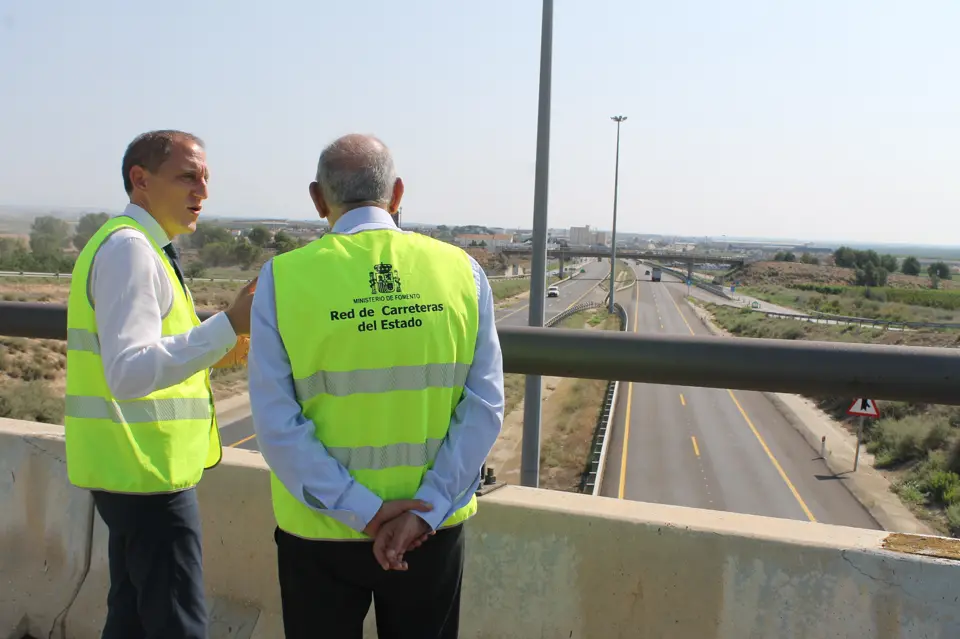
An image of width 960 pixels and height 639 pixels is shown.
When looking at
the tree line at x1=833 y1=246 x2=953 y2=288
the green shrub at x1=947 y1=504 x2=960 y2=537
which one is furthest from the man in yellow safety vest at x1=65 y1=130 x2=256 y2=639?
the tree line at x1=833 y1=246 x2=953 y2=288

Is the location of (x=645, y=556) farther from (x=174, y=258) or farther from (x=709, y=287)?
(x=709, y=287)

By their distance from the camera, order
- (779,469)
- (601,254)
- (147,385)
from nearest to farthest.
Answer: (147,385) → (779,469) → (601,254)

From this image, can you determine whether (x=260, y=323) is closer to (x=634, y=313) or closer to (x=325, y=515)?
(x=325, y=515)

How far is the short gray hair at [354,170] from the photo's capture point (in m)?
1.92

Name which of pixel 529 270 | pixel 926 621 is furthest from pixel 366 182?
pixel 529 270

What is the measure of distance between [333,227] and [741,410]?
3786cm

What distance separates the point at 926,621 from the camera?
2.38m

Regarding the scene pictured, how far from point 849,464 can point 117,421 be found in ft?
90.7

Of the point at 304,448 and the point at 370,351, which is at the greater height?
the point at 370,351

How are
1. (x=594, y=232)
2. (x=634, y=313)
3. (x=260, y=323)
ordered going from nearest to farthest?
(x=260, y=323) → (x=634, y=313) → (x=594, y=232)

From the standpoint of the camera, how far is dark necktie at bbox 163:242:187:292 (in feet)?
7.84

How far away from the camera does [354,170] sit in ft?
6.31

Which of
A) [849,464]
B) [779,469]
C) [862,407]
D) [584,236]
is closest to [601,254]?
[779,469]

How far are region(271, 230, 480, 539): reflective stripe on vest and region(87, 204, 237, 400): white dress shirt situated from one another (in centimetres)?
41
